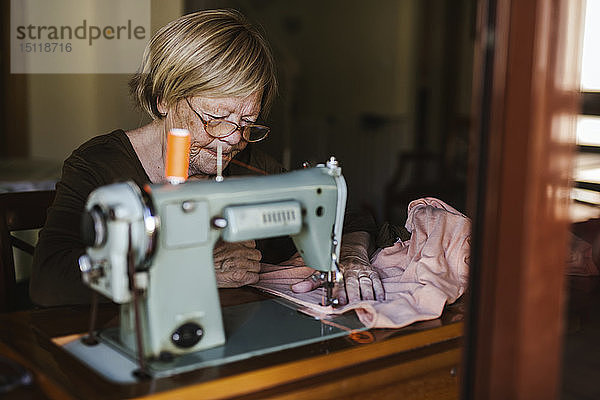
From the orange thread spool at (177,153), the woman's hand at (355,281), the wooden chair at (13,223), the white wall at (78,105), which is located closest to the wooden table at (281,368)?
the woman's hand at (355,281)

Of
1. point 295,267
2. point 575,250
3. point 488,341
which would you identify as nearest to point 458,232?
point 295,267

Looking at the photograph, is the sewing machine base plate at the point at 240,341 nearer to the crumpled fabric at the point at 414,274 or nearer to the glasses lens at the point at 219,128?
the crumpled fabric at the point at 414,274

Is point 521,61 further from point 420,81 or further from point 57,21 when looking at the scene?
point 420,81

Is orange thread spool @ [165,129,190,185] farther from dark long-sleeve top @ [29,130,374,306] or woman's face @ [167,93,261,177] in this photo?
woman's face @ [167,93,261,177]

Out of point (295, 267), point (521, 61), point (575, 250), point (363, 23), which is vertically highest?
point (363, 23)

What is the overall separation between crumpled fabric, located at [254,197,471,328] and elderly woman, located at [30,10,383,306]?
0.06 metres

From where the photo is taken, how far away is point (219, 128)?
183 cm

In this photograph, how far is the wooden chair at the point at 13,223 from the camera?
2.05m

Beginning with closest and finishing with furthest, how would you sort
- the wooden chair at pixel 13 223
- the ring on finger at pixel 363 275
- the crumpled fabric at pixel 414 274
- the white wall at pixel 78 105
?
1. the crumpled fabric at pixel 414 274
2. the ring on finger at pixel 363 275
3. the wooden chair at pixel 13 223
4. the white wall at pixel 78 105

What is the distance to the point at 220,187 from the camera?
1.32 m

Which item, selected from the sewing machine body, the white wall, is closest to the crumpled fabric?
the sewing machine body

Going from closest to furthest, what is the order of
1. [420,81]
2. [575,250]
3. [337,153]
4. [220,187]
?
[575,250] < [220,187] < [337,153] < [420,81]

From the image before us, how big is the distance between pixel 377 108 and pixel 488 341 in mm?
6274

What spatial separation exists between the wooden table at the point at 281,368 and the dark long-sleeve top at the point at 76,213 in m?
0.05
